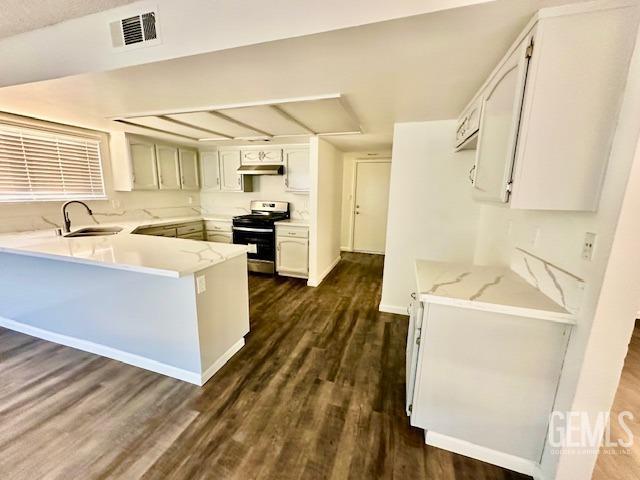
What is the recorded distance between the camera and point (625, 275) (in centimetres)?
102

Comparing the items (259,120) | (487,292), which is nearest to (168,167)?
(259,120)

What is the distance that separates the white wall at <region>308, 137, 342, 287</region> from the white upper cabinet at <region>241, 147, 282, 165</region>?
895 millimetres

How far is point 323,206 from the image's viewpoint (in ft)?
13.0

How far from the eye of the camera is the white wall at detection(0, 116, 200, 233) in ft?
9.14

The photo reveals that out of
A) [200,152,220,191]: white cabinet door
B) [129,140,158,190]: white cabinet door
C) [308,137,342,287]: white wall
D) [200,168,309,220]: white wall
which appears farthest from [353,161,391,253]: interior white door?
[129,140,158,190]: white cabinet door

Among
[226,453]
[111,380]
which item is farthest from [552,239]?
[111,380]

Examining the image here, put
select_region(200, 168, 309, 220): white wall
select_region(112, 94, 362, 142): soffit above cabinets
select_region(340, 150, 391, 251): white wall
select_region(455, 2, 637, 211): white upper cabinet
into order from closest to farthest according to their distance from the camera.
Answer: select_region(455, 2, 637, 211): white upper cabinet, select_region(112, 94, 362, 142): soffit above cabinets, select_region(200, 168, 309, 220): white wall, select_region(340, 150, 391, 251): white wall

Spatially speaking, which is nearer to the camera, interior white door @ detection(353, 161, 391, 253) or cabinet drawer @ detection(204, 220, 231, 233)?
cabinet drawer @ detection(204, 220, 231, 233)

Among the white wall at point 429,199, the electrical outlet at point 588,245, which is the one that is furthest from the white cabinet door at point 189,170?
the electrical outlet at point 588,245

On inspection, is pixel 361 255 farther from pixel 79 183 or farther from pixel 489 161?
pixel 79 183

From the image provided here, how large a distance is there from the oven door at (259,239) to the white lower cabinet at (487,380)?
303cm

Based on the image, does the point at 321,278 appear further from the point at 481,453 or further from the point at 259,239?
the point at 481,453

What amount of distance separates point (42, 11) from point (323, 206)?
10.1 feet

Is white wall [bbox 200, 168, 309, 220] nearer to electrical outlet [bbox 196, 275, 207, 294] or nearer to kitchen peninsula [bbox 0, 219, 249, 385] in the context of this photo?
kitchen peninsula [bbox 0, 219, 249, 385]
